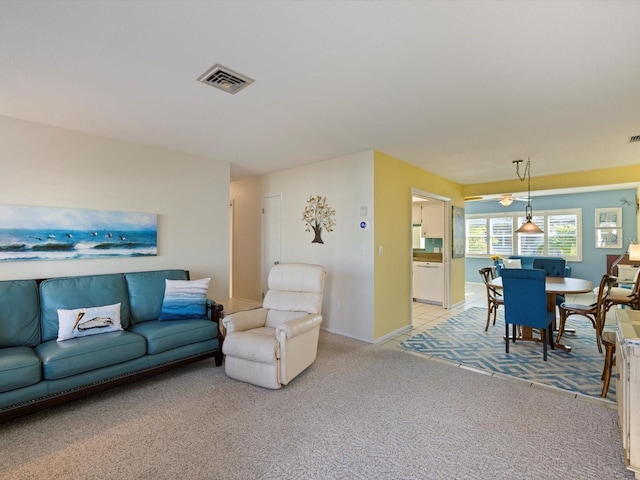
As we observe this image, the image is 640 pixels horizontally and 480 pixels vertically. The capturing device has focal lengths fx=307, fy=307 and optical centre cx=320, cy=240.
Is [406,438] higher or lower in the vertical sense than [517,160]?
lower

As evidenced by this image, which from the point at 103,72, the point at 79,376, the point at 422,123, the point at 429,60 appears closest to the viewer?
the point at 429,60

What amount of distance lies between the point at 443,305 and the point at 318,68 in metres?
5.32

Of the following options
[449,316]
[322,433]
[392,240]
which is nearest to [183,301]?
[322,433]

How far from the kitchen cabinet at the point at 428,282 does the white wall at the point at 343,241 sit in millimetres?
2780

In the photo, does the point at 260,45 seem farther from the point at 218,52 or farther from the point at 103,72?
the point at 103,72

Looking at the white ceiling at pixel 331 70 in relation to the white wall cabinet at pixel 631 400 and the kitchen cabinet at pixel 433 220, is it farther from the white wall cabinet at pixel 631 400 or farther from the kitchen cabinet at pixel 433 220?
the kitchen cabinet at pixel 433 220

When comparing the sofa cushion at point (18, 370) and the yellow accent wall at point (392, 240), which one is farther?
the yellow accent wall at point (392, 240)

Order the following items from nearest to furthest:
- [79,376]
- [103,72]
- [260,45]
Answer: [260,45] → [103,72] → [79,376]

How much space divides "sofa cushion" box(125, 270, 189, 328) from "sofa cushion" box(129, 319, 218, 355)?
138 mm

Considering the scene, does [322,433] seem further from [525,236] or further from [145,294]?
[525,236]

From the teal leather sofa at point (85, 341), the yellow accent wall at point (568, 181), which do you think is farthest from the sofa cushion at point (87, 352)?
the yellow accent wall at point (568, 181)

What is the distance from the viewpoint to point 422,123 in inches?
123

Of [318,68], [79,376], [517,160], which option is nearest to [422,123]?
[318,68]

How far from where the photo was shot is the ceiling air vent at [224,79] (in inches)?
85.3
